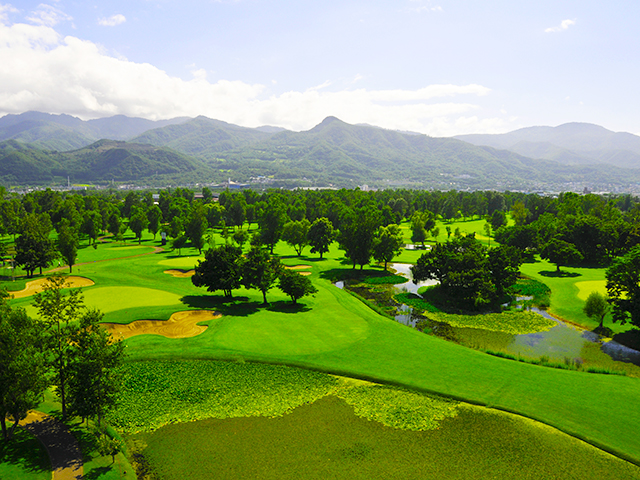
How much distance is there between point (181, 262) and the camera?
284 feet

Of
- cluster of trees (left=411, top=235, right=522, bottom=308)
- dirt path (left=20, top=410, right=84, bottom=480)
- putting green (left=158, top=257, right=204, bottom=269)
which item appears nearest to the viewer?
dirt path (left=20, top=410, right=84, bottom=480)

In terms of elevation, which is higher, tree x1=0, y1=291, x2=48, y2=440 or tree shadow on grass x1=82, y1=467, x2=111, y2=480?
tree x1=0, y1=291, x2=48, y2=440

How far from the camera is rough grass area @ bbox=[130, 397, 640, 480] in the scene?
23.5 metres

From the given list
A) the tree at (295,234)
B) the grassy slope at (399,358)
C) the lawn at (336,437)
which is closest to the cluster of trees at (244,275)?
the grassy slope at (399,358)

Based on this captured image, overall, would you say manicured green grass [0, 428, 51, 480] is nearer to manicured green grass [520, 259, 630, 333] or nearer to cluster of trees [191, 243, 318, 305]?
cluster of trees [191, 243, 318, 305]

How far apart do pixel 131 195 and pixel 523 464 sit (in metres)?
188

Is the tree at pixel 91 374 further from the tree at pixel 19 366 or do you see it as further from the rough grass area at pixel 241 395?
the rough grass area at pixel 241 395

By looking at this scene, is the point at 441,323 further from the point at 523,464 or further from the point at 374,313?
the point at 523,464

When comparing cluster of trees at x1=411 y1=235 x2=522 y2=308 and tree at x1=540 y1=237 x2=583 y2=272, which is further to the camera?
tree at x1=540 y1=237 x2=583 y2=272

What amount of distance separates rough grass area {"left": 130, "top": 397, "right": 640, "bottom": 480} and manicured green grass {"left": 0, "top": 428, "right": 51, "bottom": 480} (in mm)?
5467

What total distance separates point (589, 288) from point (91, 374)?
265 ft

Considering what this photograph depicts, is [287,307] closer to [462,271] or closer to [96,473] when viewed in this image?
[462,271]

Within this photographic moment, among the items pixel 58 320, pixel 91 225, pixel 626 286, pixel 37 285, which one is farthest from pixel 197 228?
pixel 626 286

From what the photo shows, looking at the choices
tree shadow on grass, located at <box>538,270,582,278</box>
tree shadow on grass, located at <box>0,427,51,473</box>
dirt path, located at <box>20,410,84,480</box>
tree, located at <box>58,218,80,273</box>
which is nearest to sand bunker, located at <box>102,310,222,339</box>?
dirt path, located at <box>20,410,84,480</box>
